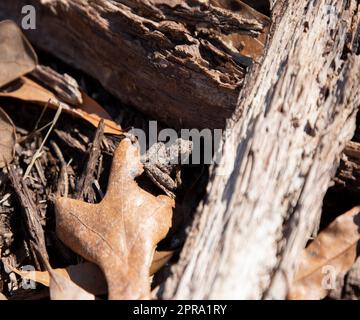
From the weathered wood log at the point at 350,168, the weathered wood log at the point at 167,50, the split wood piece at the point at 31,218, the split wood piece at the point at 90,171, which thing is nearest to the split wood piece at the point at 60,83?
the weathered wood log at the point at 167,50

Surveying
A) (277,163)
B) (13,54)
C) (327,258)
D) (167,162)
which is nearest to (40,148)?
(13,54)

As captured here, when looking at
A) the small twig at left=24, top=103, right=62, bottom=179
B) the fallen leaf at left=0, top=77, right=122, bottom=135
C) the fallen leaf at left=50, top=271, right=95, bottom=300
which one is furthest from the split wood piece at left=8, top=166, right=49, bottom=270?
the fallen leaf at left=0, top=77, right=122, bottom=135

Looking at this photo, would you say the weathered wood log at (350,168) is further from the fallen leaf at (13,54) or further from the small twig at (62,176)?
the fallen leaf at (13,54)

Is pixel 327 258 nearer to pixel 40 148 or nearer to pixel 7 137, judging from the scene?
pixel 40 148

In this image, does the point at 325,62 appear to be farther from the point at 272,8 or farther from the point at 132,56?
the point at 132,56

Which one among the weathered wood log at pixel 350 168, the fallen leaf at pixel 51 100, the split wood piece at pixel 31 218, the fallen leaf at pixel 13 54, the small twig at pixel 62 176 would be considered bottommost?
the split wood piece at pixel 31 218

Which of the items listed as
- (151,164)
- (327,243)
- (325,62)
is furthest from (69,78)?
(327,243)
